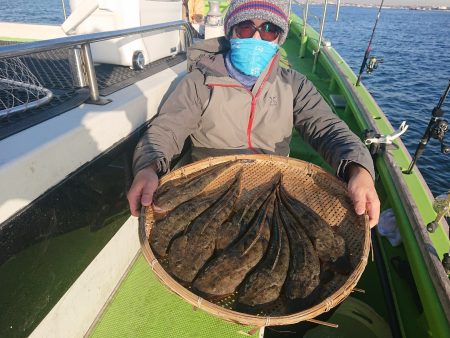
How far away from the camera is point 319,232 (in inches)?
92.9

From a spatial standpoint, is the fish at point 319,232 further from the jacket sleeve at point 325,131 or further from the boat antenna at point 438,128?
Result: the boat antenna at point 438,128

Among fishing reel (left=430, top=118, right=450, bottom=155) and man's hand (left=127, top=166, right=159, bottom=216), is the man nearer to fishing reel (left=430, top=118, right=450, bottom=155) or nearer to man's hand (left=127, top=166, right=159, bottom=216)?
man's hand (left=127, top=166, right=159, bottom=216)

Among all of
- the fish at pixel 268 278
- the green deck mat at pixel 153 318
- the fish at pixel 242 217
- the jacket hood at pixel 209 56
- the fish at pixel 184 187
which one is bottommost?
the green deck mat at pixel 153 318

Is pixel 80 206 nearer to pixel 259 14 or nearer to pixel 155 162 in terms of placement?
pixel 155 162

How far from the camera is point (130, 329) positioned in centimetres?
270

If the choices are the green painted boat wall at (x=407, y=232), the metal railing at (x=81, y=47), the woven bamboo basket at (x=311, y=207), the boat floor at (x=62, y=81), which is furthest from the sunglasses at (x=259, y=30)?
the green painted boat wall at (x=407, y=232)

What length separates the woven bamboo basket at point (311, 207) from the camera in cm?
174

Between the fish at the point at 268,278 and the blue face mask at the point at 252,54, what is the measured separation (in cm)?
164

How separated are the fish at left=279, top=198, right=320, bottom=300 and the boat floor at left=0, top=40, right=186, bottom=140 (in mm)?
2064

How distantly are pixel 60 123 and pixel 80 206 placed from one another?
62 centimetres

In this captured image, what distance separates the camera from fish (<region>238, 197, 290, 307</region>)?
1.95 meters

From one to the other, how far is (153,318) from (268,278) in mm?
1348

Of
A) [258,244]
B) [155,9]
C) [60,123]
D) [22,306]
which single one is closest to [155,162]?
[60,123]

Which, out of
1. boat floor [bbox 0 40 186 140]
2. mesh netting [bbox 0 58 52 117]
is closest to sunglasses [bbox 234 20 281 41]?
boat floor [bbox 0 40 186 140]
